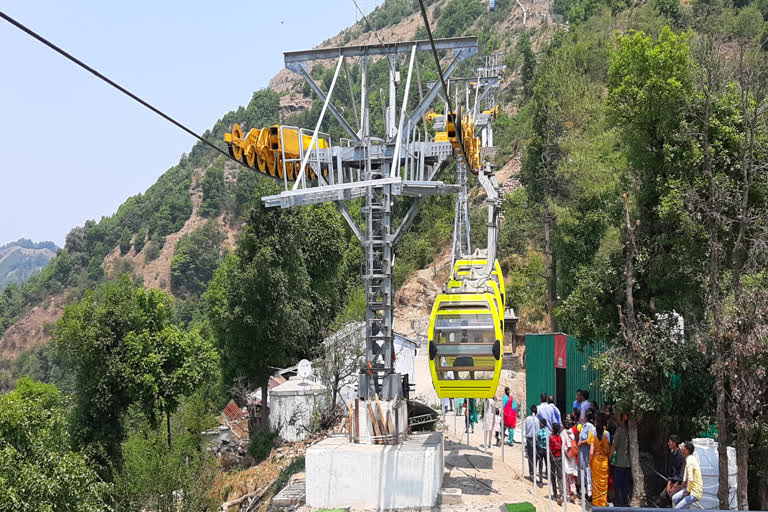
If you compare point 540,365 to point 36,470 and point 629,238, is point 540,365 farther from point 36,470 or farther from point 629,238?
point 36,470

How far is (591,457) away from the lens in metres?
13.1

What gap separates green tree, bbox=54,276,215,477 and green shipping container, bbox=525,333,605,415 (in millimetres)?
14410

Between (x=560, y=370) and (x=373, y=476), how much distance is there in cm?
910

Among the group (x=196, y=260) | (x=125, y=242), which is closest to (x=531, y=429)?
(x=196, y=260)

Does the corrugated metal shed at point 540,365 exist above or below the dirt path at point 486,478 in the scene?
above

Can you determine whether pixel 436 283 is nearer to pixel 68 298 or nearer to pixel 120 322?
pixel 120 322

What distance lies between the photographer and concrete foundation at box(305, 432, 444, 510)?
46.9 ft

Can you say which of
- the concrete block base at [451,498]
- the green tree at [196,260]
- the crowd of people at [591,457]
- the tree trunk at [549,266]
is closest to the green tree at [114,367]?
the tree trunk at [549,266]

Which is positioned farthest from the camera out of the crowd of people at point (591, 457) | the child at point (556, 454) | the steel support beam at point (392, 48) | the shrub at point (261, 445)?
the shrub at point (261, 445)

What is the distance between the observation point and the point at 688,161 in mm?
16906

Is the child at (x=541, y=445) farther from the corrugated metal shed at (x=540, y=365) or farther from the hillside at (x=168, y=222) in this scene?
the hillside at (x=168, y=222)

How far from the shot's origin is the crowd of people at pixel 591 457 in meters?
11.6

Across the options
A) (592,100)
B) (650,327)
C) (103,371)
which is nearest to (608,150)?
(592,100)

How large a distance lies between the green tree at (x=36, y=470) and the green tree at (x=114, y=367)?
7.82 metres
